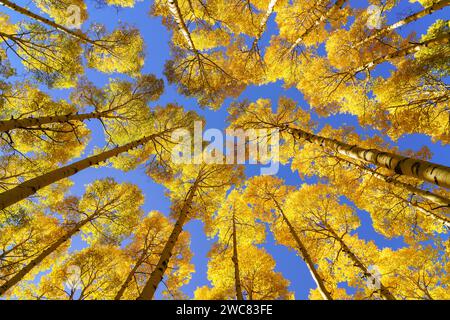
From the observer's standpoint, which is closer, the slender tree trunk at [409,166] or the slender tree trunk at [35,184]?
the slender tree trunk at [409,166]

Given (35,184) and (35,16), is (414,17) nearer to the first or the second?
(35,184)

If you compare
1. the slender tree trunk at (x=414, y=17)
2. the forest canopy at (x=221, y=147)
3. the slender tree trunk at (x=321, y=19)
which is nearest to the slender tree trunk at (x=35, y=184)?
the forest canopy at (x=221, y=147)

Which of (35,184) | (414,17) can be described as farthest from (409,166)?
(414,17)

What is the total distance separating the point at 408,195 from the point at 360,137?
295 cm

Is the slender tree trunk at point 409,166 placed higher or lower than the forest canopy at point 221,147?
lower

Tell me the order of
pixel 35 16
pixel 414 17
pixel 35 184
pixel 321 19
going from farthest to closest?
pixel 321 19
pixel 414 17
pixel 35 16
pixel 35 184

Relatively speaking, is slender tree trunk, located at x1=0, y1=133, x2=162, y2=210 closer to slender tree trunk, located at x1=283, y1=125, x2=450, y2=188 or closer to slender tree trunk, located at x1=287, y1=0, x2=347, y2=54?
slender tree trunk, located at x1=283, y1=125, x2=450, y2=188

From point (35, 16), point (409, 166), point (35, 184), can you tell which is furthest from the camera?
point (35, 16)

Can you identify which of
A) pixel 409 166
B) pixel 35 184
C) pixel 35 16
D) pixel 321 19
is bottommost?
pixel 409 166

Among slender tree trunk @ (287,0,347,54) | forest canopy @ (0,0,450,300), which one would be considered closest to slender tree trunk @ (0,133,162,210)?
forest canopy @ (0,0,450,300)

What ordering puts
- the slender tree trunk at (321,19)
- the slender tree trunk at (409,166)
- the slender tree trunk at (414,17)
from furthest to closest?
the slender tree trunk at (321,19) → the slender tree trunk at (414,17) → the slender tree trunk at (409,166)

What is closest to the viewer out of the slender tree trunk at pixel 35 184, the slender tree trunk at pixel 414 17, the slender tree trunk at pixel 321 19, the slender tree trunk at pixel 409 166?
the slender tree trunk at pixel 409 166

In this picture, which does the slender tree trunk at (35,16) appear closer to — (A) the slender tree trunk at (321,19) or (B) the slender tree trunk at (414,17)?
(A) the slender tree trunk at (321,19)

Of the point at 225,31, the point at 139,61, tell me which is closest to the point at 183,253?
the point at 139,61
